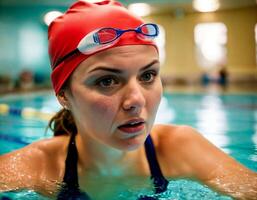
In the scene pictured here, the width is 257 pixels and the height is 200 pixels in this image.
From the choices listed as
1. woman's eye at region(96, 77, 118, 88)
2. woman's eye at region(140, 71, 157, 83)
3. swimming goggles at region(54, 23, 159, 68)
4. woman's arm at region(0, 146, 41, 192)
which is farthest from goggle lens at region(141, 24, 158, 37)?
woman's arm at region(0, 146, 41, 192)

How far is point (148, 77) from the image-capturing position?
1.61 m

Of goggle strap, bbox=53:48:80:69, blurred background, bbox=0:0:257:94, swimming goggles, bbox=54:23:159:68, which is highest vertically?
swimming goggles, bbox=54:23:159:68

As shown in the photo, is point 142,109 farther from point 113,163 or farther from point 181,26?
point 181,26

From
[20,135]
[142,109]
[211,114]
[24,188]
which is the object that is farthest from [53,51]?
[211,114]

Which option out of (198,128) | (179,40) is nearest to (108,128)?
(198,128)

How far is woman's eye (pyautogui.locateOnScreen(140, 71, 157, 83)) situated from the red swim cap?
0.52 ft

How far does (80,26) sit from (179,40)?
63.4 feet

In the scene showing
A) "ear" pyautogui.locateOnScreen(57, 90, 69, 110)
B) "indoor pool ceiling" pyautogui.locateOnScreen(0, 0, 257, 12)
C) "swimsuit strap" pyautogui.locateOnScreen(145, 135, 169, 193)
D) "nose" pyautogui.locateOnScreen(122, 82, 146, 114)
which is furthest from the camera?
"indoor pool ceiling" pyautogui.locateOnScreen(0, 0, 257, 12)

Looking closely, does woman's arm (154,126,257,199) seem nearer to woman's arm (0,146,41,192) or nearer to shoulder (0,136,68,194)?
shoulder (0,136,68,194)

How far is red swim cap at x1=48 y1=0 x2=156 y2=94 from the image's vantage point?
1.68 m

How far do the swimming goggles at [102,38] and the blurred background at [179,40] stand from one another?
14.6m

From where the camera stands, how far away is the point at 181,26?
2025 cm

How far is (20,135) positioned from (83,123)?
11.8 ft

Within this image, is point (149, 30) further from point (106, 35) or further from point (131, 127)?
point (131, 127)
